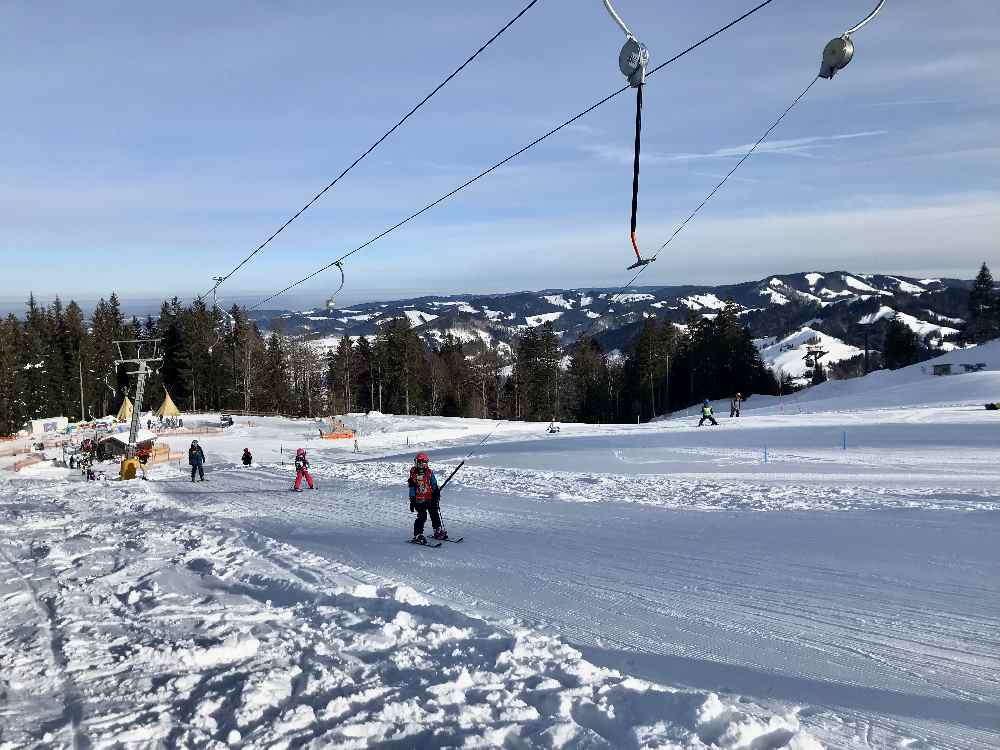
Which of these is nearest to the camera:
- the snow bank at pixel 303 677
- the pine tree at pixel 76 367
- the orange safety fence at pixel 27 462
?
the snow bank at pixel 303 677

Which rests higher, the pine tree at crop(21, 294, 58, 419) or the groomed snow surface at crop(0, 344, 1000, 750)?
the pine tree at crop(21, 294, 58, 419)

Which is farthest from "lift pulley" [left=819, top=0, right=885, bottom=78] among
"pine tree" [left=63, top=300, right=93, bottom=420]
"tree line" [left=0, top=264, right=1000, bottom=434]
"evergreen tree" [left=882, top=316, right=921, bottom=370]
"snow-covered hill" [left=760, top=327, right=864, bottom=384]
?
"snow-covered hill" [left=760, top=327, right=864, bottom=384]

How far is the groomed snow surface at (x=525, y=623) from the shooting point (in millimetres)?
4867

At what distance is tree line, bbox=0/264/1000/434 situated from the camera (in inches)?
2918

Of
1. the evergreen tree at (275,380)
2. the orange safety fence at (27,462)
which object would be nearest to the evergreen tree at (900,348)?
the evergreen tree at (275,380)

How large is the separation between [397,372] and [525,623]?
238 feet

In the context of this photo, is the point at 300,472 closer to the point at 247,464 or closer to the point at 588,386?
the point at 247,464

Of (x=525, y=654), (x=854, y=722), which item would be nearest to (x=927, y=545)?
(x=854, y=722)

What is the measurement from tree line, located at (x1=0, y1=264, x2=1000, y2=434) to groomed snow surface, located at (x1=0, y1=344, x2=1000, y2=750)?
61.4 metres

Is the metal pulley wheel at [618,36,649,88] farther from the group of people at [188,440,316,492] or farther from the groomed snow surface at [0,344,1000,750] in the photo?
the group of people at [188,440,316,492]

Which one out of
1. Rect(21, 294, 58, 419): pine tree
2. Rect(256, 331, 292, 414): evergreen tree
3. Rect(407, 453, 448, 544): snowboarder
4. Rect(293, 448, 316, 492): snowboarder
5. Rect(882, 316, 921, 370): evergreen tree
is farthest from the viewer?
Rect(882, 316, 921, 370): evergreen tree

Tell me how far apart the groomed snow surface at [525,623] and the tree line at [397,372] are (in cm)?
6143

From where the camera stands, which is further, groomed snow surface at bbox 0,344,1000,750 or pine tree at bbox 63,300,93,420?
pine tree at bbox 63,300,93,420

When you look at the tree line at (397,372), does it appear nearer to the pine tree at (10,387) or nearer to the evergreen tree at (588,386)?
the evergreen tree at (588,386)
